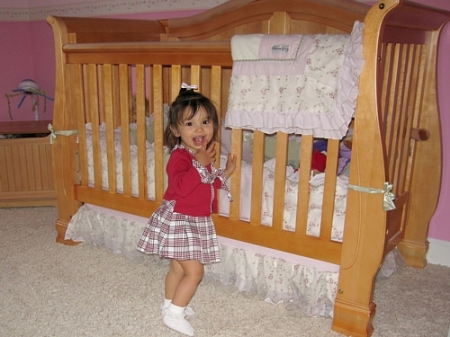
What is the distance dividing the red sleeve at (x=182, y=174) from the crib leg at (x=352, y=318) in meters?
0.62

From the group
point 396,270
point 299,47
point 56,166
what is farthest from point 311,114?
point 56,166

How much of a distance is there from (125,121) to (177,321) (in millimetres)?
840

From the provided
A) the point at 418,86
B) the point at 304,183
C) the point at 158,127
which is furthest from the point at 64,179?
the point at 418,86

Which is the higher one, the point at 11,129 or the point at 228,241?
the point at 11,129

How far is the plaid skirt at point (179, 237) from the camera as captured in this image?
4.93ft

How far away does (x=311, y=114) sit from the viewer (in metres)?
1.40

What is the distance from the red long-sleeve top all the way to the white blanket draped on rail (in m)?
0.22

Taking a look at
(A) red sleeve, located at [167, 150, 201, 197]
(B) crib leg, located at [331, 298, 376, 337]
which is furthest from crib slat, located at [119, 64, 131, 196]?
(B) crib leg, located at [331, 298, 376, 337]

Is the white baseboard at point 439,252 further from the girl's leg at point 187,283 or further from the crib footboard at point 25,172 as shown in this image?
the crib footboard at point 25,172

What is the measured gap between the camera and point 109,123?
198 centimetres

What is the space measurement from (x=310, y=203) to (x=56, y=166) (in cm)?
127

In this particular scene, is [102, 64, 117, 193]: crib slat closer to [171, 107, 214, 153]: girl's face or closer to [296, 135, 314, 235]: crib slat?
[171, 107, 214, 153]: girl's face

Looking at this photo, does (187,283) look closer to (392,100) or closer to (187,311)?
(187,311)

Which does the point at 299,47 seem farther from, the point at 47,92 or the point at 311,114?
the point at 47,92
